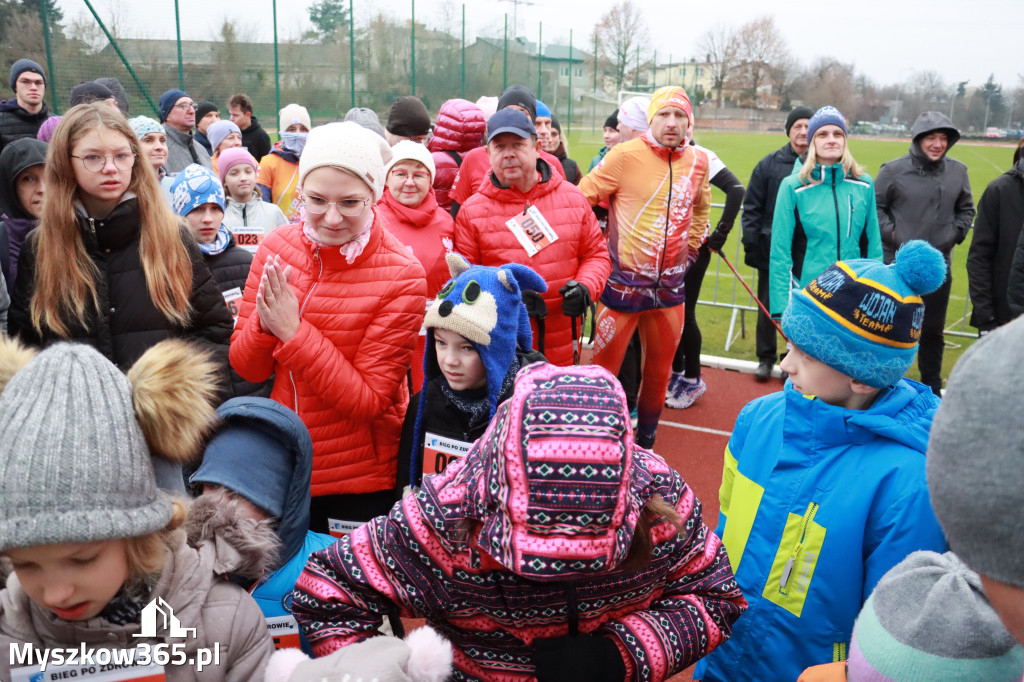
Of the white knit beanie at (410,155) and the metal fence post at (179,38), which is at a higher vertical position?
the metal fence post at (179,38)

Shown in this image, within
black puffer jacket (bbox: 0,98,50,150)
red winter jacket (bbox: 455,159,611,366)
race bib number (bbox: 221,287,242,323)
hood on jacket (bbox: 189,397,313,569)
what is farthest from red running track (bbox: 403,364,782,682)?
black puffer jacket (bbox: 0,98,50,150)

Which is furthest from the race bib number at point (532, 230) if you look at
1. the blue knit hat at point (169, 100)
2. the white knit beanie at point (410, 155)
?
the blue knit hat at point (169, 100)

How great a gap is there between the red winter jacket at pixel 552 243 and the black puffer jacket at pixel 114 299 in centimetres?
165

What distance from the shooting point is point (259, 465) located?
2.00m

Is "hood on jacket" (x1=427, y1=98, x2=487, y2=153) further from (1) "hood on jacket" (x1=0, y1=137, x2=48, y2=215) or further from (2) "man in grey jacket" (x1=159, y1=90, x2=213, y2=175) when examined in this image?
(1) "hood on jacket" (x1=0, y1=137, x2=48, y2=215)

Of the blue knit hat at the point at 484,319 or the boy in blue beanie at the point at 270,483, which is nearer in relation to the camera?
the boy in blue beanie at the point at 270,483

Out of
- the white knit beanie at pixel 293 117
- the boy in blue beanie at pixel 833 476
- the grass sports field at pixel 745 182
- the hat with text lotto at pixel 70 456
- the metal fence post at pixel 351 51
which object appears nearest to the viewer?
the hat with text lotto at pixel 70 456

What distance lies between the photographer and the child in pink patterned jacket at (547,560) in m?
1.29

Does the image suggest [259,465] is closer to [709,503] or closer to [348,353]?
[348,353]

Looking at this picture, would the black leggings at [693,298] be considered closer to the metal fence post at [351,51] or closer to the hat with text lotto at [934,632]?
the hat with text lotto at [934,632]

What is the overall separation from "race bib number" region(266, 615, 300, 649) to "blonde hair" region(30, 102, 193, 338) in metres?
1.46

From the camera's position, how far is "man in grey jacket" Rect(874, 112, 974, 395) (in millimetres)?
6059
